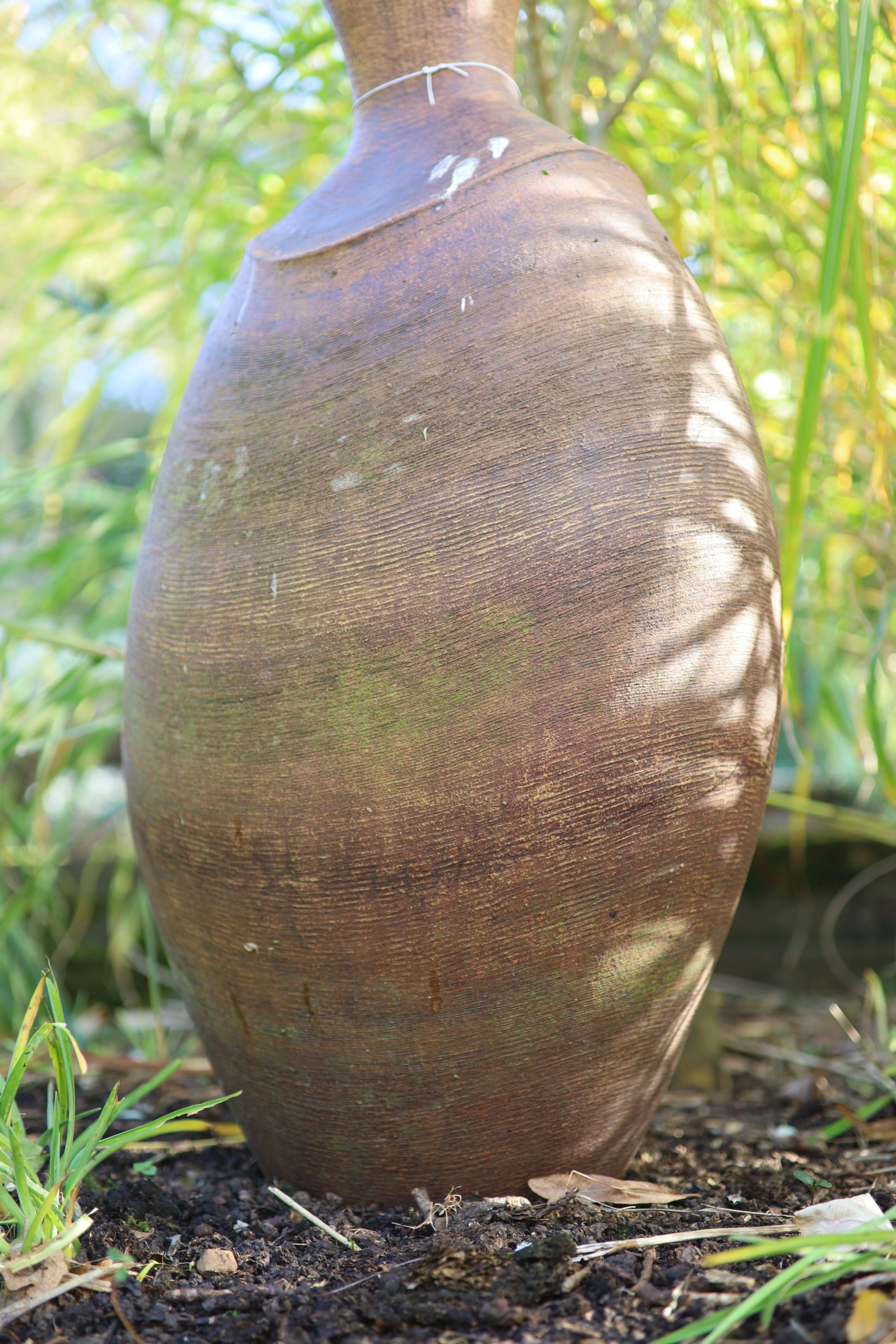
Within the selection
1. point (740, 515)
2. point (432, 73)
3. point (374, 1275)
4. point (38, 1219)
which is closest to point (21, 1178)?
point (38, 1219)

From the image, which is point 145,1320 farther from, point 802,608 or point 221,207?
point 221,207

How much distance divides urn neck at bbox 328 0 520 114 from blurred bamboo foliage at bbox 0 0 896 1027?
278 mm

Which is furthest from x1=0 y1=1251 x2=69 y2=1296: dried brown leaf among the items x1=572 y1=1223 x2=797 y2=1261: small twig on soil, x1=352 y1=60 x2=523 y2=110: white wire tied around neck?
x1=352 y1=60 x2=523 y2=110: white wire tied around neck

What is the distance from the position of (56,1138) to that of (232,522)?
63cm

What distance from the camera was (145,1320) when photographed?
0.95 meters

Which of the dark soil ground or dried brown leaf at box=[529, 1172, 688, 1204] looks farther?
dried brown leaf at box=[529, 1172, 688, 1204]

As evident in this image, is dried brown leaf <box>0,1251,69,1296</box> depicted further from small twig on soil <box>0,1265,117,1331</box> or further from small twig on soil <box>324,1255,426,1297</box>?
small twig on soil <box>324,1255,426,1297</box>

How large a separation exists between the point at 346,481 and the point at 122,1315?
794mm

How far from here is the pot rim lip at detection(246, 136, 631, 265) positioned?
4.02 feet

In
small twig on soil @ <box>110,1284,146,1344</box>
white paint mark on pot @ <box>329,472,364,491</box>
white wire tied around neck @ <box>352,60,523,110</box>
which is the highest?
white wire tied around neck @ <box>352,60,523,110</box>

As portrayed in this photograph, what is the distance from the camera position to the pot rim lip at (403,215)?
123 centimetres

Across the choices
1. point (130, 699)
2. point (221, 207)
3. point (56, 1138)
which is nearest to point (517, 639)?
point (130, 699)

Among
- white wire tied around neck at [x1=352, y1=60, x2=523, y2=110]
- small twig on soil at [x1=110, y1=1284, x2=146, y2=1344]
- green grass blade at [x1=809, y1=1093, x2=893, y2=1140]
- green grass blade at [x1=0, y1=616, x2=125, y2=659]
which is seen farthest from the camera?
green grass blade at [x1=0, y1=616, x2=125, y2=659]

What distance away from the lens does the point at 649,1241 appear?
102 cm
